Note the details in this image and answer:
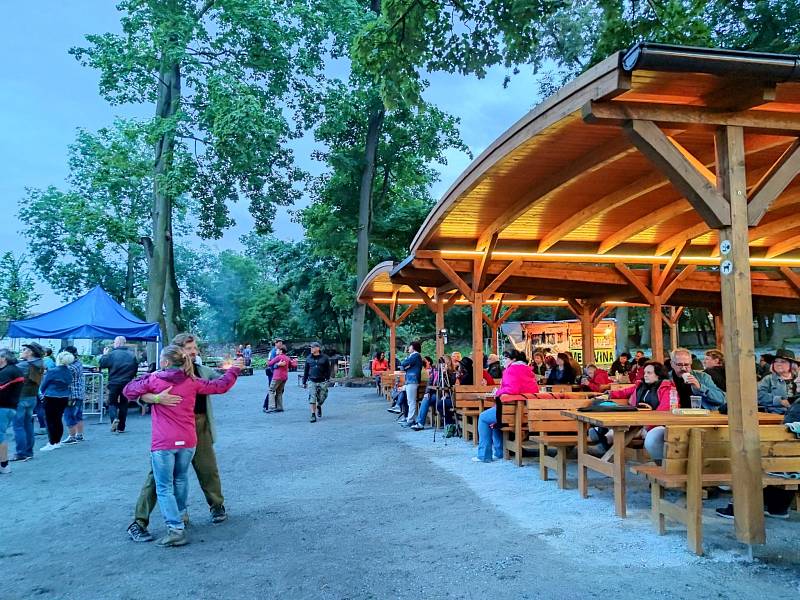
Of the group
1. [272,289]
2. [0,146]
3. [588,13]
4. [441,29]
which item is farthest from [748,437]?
[0,146]

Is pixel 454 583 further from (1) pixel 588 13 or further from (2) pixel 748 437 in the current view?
(1) pixel 588 13

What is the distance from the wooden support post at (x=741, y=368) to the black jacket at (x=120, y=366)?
10532 mm

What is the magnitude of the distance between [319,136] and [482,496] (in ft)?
73.8

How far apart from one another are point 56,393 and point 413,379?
232 inches

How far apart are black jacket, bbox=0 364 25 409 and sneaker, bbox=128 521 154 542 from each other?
12.7 feet

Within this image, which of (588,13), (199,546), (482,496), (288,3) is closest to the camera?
(199,546)

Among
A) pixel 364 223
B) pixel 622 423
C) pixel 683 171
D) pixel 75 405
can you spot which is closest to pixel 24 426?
pixel 75 405

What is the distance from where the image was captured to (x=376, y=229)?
26250 millimetres

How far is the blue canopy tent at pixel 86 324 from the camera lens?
13.0m

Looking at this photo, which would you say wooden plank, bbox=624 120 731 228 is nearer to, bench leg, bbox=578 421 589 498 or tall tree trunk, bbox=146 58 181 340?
bench leg, bbox=578 421 589 498

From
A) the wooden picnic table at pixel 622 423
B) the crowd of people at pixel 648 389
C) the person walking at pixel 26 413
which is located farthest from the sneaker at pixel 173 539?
the person walking at pixel 26 413

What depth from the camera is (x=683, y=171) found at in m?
4.29

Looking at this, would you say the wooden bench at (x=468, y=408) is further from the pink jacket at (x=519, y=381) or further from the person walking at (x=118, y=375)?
the person walking at (x=118, y=375)

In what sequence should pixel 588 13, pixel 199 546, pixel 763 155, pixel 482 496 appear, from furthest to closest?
pixel 588 13 < pixel 763 155 < pixel 482 496 < pixel 199 546
